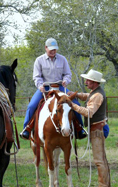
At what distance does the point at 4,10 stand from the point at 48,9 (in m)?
8.39

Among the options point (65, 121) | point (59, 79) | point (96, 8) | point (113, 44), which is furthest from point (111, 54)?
point (65, 121)

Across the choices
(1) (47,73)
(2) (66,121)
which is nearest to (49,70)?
(1) (47,73)

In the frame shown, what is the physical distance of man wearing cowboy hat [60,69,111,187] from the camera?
5.61m

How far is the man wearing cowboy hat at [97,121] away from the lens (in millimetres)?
5614

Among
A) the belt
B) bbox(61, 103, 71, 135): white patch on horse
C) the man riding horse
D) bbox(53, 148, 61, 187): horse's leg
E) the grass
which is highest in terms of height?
the man riding horse

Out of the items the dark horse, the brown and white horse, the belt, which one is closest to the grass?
the brown and white horse

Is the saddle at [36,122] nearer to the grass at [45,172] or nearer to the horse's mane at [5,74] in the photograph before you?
the horse's mane at [5,74]

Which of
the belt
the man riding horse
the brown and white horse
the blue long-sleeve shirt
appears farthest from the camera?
the blue long-sleeve shirt

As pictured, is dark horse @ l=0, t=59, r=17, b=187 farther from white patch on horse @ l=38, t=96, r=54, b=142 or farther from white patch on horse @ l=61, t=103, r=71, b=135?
white patch on horse @ l=61, t=103, r=71, b=135

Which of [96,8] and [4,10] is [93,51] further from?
[4,10]

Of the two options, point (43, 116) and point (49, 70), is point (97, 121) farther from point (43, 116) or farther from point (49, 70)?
point (49, 70)

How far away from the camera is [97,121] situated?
5.81 metres

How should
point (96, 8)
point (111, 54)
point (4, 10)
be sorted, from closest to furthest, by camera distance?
point (4, 10), point (96, 8), point (111, 54)

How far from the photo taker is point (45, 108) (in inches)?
249
